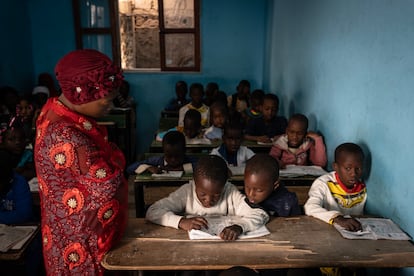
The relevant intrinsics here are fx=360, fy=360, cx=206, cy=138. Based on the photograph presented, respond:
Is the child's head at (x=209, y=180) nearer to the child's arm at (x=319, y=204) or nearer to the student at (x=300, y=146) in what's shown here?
the child's arm at (x=319, y=204)

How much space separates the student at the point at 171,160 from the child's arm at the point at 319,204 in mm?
1074

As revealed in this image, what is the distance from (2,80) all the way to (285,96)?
395 centimetres

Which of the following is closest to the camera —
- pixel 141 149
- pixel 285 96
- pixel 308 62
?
pixel 308 62

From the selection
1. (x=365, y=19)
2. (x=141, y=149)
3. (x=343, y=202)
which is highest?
(x=365, y=19)

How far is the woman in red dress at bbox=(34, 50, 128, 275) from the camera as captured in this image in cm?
133

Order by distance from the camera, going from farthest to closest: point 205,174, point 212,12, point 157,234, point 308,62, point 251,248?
point 212,12
point 308,62
point 205,174
point 157,234
point 251,248

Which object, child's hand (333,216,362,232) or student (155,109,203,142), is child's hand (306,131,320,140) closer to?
student (155,109,203,142)

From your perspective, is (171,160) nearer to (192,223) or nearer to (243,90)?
(192,223)

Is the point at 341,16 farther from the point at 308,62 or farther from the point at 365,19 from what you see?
the point at 308,62

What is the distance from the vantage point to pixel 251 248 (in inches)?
62.9

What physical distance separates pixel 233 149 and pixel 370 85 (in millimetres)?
1299

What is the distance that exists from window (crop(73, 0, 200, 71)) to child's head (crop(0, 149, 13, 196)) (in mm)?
4240

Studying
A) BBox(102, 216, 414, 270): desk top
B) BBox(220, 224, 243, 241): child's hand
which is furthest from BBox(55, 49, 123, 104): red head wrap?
BBox(220, 224, 243, 241): child's hand

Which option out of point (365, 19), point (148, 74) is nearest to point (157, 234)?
point (365, 19)
